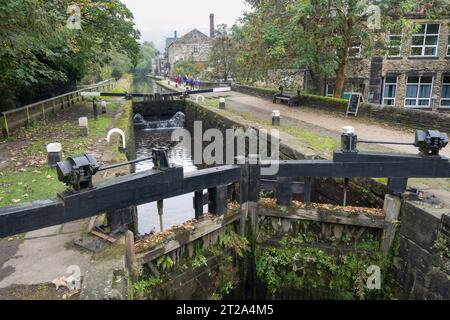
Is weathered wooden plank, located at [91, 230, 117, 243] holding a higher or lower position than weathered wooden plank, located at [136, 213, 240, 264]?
higher

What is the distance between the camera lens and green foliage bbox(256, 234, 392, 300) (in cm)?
549

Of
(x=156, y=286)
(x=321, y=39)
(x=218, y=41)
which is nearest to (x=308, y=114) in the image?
(x=321, y=39)

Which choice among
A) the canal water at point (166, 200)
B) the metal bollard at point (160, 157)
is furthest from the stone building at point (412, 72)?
the metal bollard at point (160, 157)

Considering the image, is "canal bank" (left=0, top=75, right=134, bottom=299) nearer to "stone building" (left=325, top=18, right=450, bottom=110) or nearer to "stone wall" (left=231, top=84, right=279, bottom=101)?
"stone wall" (left=231, top=84, right=279, bottom=101)

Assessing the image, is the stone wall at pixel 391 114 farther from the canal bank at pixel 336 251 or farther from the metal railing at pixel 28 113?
the metal railing at pixel 28 113

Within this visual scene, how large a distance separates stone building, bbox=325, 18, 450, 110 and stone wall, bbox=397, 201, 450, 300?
16.9 metres

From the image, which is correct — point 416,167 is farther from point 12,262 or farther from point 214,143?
point 214,143

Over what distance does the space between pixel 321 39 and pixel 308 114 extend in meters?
3.00

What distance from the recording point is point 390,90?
21469 millimetres

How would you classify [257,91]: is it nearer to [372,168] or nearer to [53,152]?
[53,152]

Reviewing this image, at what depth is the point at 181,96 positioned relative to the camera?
24250mm

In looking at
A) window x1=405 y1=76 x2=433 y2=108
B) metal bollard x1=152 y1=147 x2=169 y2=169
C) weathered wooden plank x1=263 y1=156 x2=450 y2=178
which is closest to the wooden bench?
window x1=405 y1=76 x2=433 y2=108

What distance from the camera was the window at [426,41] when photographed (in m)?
19.9

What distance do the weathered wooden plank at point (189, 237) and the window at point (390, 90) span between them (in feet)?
62.9
